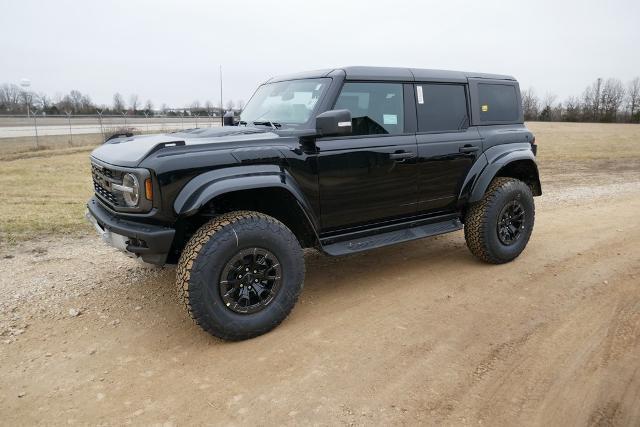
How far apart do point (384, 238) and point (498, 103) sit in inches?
84.4

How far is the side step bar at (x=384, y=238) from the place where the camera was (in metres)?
3.98

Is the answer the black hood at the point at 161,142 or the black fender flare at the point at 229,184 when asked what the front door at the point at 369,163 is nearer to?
the black fender flare at the point at 229,184

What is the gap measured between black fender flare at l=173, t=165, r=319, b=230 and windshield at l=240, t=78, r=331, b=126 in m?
0.67

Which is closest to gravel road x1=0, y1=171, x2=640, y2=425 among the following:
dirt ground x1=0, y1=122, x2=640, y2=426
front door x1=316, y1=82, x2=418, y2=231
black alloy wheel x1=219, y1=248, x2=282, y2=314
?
dirt ground x1=0, y1=122, x2=640, y2=426

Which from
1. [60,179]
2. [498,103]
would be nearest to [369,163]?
[498,103]

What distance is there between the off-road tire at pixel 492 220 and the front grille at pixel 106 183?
11.1 feet

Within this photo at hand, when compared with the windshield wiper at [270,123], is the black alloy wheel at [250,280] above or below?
below

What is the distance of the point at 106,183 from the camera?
3.54 meters

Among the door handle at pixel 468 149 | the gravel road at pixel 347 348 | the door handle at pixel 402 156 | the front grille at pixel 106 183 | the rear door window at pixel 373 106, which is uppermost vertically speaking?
the rear door window at pixel 373 106

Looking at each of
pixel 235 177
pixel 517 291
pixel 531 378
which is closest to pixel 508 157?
pixel 517 291

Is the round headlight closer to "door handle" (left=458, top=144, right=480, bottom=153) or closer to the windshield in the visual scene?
the windshield

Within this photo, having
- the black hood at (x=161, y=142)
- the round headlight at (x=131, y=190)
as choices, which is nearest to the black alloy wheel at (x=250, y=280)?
the round headlight at (x=131, y=190)

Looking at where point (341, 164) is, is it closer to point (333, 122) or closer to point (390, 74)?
point (333, 122)

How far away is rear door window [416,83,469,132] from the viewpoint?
4.46 metres
